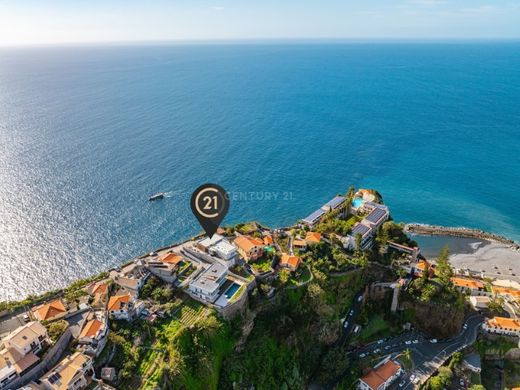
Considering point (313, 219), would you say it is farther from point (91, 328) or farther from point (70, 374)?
point (70, 374)

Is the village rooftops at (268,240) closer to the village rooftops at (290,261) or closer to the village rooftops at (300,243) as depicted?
the village rooftops at (300,243)

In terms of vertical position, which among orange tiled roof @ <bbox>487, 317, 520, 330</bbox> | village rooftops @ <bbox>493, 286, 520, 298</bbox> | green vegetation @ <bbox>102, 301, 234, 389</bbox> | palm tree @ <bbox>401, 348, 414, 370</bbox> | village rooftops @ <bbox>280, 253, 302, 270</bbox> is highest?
village rooftops @ <bbox>280, 253, 302, 270</bbox>

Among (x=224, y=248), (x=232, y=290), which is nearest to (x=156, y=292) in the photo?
(x=232, y=290)

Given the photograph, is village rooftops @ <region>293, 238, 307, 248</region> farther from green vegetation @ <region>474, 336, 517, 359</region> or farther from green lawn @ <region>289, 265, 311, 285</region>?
green vegetation @ <region>474, 336, 517, 359</region>

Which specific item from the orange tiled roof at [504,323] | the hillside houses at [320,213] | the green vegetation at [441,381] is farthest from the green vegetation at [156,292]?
the orange tiled roof at [504,323]

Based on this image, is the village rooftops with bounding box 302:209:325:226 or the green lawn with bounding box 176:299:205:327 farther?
the village rooftops with bounding box 302:209:325:226

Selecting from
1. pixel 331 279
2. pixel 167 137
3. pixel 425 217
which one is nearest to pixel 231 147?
pixel 167 137

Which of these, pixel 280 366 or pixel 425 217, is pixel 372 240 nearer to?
pixel 280 366

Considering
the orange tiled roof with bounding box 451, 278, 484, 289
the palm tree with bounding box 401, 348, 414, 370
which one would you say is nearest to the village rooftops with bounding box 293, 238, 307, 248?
the palm tree with bounding box 401, 348, 414, 370
